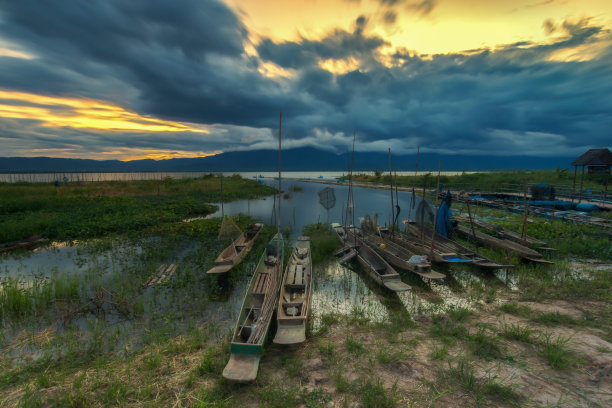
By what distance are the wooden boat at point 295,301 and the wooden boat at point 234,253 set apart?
2214 mm

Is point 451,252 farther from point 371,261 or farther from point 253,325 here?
point 253,325

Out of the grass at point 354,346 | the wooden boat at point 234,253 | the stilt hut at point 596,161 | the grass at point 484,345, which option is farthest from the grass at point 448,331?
the stilt hut at point 596,161

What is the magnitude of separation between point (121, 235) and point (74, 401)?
12535 millimetres

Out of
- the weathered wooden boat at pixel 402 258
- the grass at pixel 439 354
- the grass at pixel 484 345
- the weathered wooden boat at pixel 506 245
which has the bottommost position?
the grass at pixel 439 354

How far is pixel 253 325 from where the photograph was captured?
18.6 ft

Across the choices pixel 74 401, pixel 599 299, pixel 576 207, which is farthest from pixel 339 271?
pixel 576 207

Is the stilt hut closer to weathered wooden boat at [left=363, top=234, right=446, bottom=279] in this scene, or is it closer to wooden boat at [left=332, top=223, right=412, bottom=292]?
weathered wooden boat at [left=363, top=234, right=446, bottom=279]

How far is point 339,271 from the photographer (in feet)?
34.7

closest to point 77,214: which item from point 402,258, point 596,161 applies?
point 402,258

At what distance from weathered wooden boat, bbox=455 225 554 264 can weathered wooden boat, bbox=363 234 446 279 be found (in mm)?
3847

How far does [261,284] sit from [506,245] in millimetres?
10790

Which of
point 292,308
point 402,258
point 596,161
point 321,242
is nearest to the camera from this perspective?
point 292,308

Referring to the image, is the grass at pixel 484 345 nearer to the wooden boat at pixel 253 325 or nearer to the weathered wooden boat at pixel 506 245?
the wooden boat at pixel 253 325

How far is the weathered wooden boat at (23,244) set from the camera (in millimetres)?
11609
